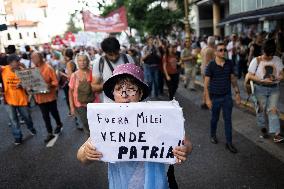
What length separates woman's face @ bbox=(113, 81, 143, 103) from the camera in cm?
227

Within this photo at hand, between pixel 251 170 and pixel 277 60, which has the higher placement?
pixel 277 60

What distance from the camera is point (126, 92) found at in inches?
89.7

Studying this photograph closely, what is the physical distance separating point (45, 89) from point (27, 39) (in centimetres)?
8144

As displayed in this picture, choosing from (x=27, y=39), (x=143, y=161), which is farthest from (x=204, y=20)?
(x=27, y=39)

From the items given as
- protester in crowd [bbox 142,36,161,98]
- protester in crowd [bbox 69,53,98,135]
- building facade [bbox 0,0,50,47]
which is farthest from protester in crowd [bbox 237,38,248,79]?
building facade [bbox 0,0,50,47]

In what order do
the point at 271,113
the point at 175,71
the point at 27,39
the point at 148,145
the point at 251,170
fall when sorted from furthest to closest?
the point at 27,39 → the point at 175,71 → the point at 271,113 → the point at 251,170 → the point at 148,145

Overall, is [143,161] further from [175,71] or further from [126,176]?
[175,71]

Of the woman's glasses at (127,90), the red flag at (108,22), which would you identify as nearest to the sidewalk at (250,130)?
the woman's glasses at (127,90)

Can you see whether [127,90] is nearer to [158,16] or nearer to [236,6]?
[236,6]

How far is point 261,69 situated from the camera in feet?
19.7

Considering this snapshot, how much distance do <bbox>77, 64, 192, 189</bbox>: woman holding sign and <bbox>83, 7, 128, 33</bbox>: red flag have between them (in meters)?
14.8

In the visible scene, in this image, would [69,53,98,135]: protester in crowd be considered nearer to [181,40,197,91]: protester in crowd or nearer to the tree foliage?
[181,40,197,91]: protester in crowd

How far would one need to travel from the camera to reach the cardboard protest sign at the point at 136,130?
6.73 feet

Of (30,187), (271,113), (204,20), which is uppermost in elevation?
(204,20)
